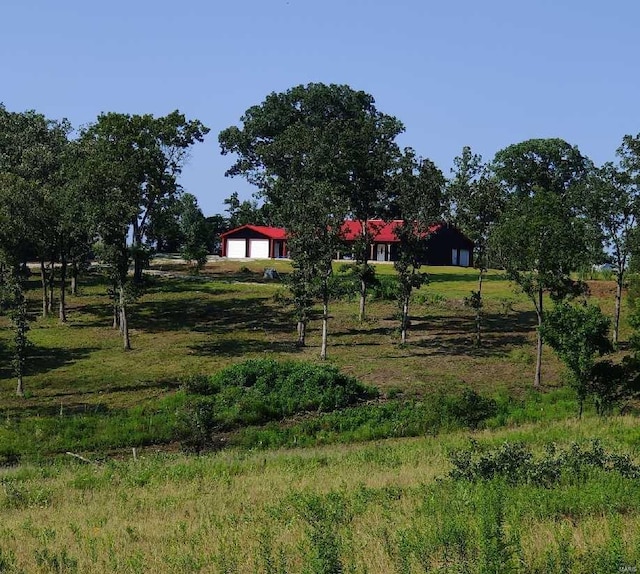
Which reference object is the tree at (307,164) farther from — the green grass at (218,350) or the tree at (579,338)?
the tree at (579,338)

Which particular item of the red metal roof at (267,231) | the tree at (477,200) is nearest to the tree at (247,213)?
the red metal roof at (267,231)

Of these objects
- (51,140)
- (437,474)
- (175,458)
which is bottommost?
(175,458)

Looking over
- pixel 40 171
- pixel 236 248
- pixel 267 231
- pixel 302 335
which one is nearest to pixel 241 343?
pixel 302 335

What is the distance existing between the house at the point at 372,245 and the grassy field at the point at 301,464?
30930mm

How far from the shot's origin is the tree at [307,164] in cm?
4319

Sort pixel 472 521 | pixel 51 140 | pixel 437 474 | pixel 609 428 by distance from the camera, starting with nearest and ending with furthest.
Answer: pixel 472 521 < pixel 437 474 < pixel 609 428 < pixel 51 140

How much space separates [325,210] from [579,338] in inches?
717

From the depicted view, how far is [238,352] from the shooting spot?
4428 centimetres

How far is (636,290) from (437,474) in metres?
30.0

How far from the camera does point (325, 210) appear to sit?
42812 mm

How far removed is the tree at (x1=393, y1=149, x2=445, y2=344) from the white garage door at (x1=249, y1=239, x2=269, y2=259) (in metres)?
49.6

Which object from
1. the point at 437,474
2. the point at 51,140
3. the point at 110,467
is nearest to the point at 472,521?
the point at 437,474

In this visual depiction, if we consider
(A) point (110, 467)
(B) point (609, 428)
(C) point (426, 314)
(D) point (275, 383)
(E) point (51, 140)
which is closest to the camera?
(A) point (110, 467)

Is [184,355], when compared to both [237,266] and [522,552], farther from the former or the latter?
[237,266]
